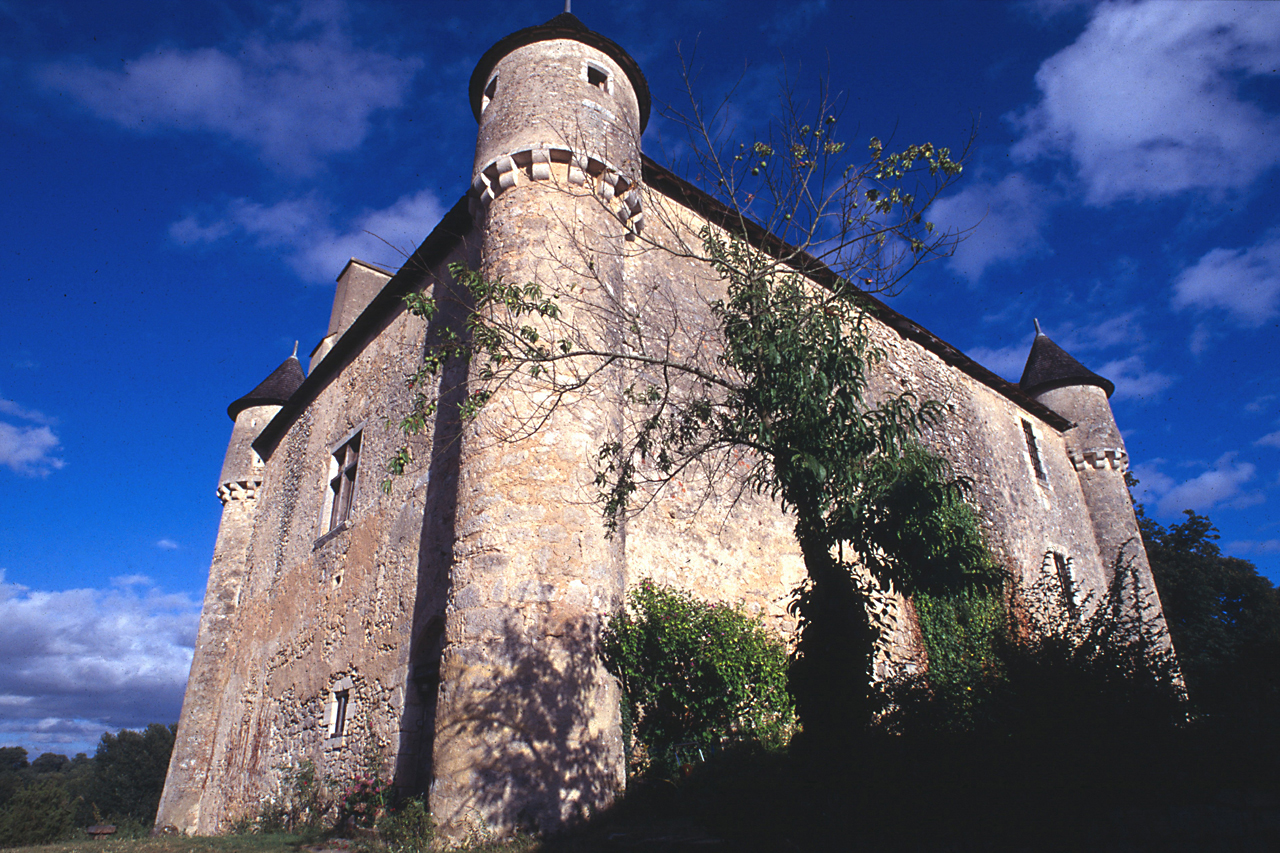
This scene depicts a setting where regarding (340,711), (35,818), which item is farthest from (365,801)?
(35,818)

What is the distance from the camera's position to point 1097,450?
17.7m

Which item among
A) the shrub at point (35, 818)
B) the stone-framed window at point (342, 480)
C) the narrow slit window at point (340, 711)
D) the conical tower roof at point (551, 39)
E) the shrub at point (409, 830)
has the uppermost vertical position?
the conical tower roof at point (551, 39)

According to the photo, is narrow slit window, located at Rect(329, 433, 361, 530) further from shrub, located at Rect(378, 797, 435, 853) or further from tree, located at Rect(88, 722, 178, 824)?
tree, located at Rect(88, 722, 178, 824)

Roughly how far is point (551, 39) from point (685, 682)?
26.5 ft

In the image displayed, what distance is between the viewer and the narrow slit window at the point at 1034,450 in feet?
54.4

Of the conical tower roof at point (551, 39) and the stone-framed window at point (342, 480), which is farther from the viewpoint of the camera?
the stone-framed window at point (342, 480)

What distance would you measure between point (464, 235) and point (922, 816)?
9015 millimetres

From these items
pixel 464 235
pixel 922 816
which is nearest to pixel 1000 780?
pixel 922 816

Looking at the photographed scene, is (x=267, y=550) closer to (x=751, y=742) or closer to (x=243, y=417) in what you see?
(x=243, y=417)

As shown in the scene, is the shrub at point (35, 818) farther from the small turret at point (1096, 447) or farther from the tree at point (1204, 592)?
the tree at point (1204, 592)

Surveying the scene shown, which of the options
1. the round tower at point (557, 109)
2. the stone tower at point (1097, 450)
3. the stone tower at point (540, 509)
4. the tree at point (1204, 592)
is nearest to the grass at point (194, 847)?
the stone tower at point (540, 509)

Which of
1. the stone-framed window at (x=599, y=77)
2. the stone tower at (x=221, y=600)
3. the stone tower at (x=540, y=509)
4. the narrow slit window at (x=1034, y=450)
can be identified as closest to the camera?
the stone tower at (x=540, y=509)

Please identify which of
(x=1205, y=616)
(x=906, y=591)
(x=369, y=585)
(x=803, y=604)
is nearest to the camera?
(x=803, y=604)

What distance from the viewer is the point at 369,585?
366 inches
